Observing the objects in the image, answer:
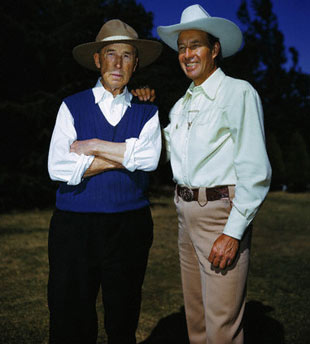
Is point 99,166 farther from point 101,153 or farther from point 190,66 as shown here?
point 190,66

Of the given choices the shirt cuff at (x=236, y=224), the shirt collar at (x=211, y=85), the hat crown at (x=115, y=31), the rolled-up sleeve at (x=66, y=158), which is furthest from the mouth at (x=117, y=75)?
the shirt cuff at (x=236, y=224)

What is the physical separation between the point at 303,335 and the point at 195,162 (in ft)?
8.21

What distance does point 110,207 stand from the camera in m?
2.62

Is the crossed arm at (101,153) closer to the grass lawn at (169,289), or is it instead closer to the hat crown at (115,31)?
the hat crown at (115,31)

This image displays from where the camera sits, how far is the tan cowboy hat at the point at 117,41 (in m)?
2.70

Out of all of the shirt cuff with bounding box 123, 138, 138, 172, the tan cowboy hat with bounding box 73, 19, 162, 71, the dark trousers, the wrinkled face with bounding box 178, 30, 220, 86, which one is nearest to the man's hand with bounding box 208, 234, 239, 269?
the dark trousers

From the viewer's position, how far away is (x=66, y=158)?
2.59 m

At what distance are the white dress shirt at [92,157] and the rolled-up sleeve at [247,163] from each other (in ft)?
1.80

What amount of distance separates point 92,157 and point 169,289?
325cm

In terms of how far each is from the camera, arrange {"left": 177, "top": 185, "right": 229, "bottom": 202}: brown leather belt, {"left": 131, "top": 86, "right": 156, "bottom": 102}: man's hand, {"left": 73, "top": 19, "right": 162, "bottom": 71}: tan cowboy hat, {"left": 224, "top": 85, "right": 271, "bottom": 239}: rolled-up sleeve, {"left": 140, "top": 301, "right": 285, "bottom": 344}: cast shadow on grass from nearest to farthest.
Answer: {"left": 224, "top": 85, "right": 271, "bottom": 239}: rolled-up sleeve → {"left": 177, "top": 185, "right": 229, "bottom": 202}: brown leather belt → {"left": 73, "top": 19, "right": 162, "bottom": 71}: tan cowboy hat → {"left": 131, "top": 86, "right": 156, "bottom": 102}: man's hand → {"left": 140, "top": 301, "right": 285, "bottom": 344}: cast shadow on grass

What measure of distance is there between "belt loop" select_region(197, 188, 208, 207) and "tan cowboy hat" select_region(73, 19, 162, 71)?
1033 mm

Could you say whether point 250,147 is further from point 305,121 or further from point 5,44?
point 305,121

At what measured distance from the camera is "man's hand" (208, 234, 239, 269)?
7.89 feet

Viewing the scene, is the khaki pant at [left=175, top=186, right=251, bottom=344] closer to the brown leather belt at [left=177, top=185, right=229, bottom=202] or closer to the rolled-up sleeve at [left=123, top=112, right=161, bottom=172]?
the brown leather belt at [left=177, top=185, right=229, bottom=202]
